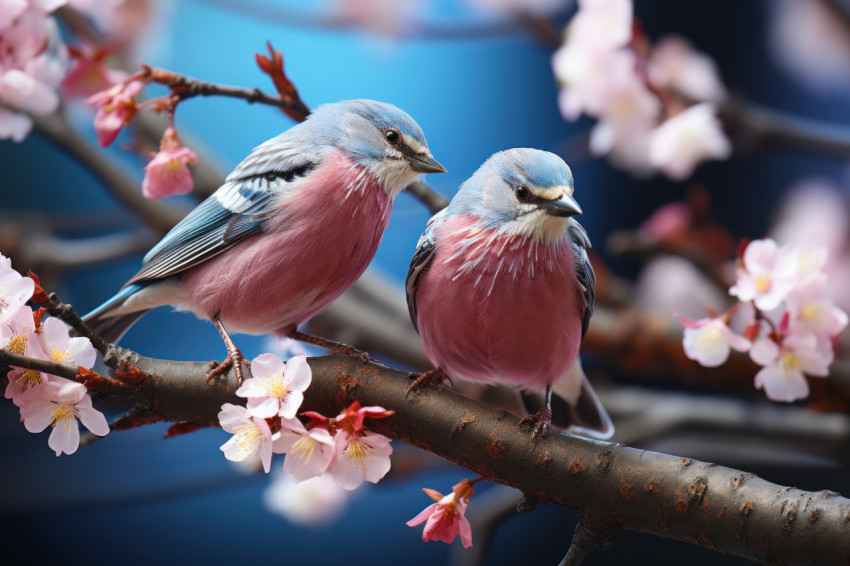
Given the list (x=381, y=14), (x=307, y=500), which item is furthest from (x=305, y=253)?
(x=381, y=14)

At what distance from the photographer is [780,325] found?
26.4 inches

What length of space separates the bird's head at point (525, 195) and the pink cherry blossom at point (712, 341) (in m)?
0.17

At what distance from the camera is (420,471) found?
1273 mm

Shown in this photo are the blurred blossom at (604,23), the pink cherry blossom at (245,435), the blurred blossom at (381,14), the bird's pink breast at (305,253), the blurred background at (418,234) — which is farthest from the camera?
the blurred blossom at (381,14)

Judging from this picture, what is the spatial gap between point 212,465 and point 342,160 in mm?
1045

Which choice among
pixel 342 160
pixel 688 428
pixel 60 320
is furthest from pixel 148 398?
pixel 688 428

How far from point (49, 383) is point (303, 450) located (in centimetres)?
20

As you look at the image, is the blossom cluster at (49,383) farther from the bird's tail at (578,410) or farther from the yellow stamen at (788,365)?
the yellow stamen at (788,365)

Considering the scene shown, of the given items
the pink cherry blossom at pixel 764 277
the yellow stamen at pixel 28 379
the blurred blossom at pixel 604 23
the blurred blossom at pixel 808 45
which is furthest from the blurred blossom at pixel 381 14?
the yellow stamen at pixel 28 379

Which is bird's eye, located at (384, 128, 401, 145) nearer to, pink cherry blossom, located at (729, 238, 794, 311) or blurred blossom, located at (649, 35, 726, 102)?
pink cherry blossom, located at (729, 238, 794, 311)

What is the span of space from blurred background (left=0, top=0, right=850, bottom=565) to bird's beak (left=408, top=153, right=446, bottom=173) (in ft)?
1.76

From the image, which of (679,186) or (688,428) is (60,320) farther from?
(679,186)

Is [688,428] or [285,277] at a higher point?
[285,277]

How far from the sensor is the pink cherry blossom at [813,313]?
66 centimetres
